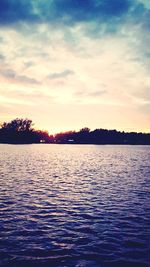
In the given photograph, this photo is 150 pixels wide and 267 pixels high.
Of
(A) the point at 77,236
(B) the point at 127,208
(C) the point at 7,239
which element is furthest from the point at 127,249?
(B) the point at 127,208

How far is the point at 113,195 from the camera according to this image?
31.5 m

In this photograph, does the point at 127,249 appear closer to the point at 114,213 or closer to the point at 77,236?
the point at 77,236

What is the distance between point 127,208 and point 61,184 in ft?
51.3

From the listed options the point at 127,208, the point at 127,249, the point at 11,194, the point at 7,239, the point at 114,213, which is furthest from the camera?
the point at 11,194

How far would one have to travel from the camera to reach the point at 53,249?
15.6m

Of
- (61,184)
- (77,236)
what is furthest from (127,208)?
(61,184)

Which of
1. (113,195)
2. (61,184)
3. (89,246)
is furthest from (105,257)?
(61,184)

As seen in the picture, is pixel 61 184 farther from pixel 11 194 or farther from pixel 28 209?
pixel 28 209

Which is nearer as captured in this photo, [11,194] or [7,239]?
[7,239]

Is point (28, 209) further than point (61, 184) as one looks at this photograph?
No

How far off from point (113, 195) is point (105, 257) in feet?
55.7

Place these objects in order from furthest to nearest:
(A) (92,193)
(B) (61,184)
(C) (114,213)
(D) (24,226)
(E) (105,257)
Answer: (B) (61,184)
(A) (92,193)
(C) (114,213)
(D) (24,226)
(E) (105,257)

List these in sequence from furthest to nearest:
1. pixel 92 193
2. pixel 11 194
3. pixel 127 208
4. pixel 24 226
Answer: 1. pixel 92 193
2. pixel 11 194
3. pixel 127 208
4. pixel 24 226

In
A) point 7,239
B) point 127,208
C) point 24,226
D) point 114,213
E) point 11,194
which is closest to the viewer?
point 7,239
